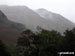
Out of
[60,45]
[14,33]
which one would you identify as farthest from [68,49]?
[14,33]

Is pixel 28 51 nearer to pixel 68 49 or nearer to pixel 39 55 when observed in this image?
pixel 39 55

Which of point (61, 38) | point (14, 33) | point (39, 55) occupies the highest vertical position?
point (14, 33)

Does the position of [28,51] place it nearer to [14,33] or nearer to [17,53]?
[17,53]

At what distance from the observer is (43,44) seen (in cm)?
5562

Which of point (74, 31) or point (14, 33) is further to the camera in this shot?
point (14, 33)

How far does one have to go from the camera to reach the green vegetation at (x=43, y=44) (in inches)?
2127

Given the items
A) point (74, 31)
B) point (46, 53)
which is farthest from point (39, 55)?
point (74, 31)

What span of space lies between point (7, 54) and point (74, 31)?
21839mm

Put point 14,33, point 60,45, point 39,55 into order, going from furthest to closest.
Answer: point 14,33, point 60,45, point 39,55

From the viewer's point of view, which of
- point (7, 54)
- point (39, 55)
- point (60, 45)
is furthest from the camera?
point (60, 45)

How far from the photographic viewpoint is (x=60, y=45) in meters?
58.1

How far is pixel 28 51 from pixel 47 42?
196 inches

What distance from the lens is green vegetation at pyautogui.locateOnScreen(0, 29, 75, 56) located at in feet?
177

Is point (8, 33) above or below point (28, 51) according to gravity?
above
